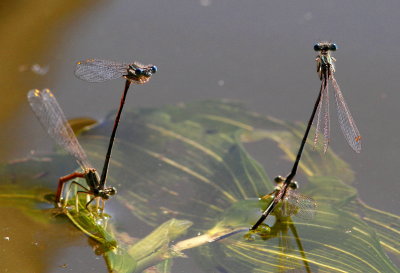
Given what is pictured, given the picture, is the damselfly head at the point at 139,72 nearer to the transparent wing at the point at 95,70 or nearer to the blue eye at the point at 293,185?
the transparent wing at the point at 95,70

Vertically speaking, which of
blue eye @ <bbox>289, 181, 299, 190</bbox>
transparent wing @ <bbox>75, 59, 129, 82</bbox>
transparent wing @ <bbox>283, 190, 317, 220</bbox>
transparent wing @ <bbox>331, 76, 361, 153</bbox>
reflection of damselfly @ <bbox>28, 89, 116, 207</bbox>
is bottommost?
reflection of damselfly @ <bbox>28, 89, 116, 207</bbox>

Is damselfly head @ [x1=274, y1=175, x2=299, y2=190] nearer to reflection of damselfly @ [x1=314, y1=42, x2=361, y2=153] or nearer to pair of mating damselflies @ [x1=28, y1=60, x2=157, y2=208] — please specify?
reflection of damselfly @ [x1=314, y1=42, x2=361, y2=153]

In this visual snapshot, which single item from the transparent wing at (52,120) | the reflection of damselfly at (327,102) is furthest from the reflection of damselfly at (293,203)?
the transparent wing at (52,120)

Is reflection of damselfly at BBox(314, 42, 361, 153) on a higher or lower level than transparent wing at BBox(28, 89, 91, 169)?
higher

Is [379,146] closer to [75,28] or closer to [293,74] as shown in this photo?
[293,74]

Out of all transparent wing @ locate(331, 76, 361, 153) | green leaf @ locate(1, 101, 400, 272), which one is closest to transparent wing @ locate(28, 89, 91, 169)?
green leaf @ locate(1, 101, 400, 272)

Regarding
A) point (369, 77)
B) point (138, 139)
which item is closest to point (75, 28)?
point (138, 139)

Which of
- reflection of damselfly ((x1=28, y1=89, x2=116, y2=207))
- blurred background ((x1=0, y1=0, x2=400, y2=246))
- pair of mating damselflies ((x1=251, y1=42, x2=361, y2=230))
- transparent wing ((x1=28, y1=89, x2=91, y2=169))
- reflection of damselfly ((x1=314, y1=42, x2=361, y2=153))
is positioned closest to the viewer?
reflection of damselfly ((x1=314, y1=42, x2=361, y2=153))

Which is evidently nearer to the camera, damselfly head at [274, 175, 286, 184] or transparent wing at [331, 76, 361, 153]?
transparent wing at [331, 76, 361, 153]
